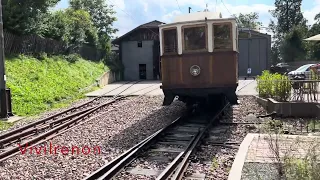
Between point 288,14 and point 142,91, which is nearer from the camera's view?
point 142,91

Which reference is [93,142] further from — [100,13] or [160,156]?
[100,13]

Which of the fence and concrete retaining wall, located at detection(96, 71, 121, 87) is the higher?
the fence

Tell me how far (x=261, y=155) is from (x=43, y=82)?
14.3 metres

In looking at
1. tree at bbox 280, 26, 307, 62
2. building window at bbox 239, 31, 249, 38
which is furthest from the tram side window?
tree at bbox 280, 26, 307, 62

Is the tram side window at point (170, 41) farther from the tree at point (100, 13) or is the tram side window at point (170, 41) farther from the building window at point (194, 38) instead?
the tree at point (100, 13)

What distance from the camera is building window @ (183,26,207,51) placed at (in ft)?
34.3

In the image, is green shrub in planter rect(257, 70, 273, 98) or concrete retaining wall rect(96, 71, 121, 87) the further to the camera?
concrete retaining wall rect(96, 71, 121, 87)

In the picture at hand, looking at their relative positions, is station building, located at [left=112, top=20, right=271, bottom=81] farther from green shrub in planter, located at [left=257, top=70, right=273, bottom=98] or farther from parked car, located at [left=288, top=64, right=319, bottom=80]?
green shrub in planter, located at [left=257, top=70, right=273, bottom=98]

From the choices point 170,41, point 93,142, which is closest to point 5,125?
point 93,142

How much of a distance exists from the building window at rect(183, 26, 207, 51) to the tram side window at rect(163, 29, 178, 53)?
0.98 feet

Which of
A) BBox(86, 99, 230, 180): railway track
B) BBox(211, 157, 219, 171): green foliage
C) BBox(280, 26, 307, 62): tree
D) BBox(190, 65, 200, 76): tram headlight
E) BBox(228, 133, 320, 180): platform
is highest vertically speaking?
BBox(280, 26, 307, 62): tree

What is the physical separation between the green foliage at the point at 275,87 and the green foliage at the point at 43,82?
894 centimetres

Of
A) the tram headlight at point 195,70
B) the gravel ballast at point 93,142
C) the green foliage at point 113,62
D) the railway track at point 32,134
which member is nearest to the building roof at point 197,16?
the tram headlight at point 195,70

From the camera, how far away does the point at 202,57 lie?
34.1ft
